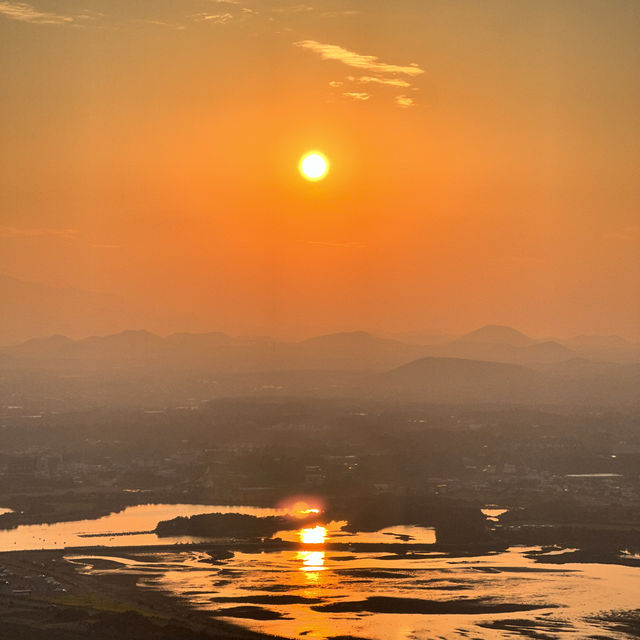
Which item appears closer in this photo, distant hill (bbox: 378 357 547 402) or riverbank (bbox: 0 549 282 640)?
riverbank (bbox: 0 549 282 640)

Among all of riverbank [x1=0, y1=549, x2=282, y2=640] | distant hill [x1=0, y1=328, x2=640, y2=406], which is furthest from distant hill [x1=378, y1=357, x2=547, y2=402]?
riverbank [x1=0, y1=549, x2=282, y2=640]

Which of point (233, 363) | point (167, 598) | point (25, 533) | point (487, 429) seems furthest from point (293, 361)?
point (167, 598)

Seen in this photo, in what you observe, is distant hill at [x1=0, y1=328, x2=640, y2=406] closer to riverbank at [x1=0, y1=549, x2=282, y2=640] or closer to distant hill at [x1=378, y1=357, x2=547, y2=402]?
distant hill at [x1=378, y1=357, x2=547, y2=402]

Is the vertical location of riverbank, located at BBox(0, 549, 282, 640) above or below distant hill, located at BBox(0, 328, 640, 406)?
below

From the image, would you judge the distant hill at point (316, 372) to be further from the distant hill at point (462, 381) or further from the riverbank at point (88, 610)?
the riverbank at point (88, 610)

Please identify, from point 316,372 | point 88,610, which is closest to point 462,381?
point 316,372

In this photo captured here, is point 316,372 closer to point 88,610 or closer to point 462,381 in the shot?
point 462,381

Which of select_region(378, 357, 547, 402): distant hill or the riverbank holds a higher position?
select_region(378, 357, 547, 402): distant hill

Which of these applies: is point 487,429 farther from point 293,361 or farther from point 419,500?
point 293,361

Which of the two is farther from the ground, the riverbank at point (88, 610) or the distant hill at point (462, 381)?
the distant hill at point (462, 381)

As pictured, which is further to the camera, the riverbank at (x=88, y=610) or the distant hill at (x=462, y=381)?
the distant hill at (x=462, y=381)

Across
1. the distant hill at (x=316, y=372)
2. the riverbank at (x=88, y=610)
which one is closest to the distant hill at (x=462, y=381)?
the distant hill at (x=316, y=372)

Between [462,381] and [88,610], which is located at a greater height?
[462,381]

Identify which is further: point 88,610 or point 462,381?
point 462,381
